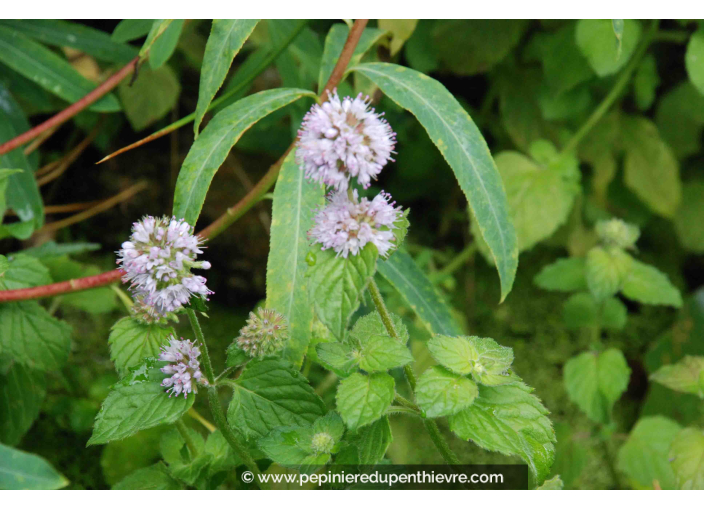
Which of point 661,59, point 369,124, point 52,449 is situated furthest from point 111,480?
point 661,59

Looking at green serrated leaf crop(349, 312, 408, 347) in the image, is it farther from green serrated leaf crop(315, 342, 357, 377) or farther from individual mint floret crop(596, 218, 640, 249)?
individual mint floret crop(596, 218, 640, 249)

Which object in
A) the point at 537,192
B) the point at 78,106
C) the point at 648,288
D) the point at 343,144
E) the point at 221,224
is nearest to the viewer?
the point at 343,144

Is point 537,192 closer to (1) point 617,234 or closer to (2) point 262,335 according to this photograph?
(1) point 617,234

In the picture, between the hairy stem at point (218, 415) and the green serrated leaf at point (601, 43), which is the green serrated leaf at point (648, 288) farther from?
the hairy stem at point (218, 415)

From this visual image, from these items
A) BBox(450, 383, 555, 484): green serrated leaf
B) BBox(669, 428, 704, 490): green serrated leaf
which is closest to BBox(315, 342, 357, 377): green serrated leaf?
BBox(450, 383, 555, 484): green serrated leaf

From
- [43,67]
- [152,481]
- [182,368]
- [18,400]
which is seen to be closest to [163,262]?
[182,368]

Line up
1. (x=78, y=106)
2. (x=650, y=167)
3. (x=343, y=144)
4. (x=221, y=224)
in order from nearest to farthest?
1. (x=343, y=144)
2. (x=221, y=224)
3. (x=78, y=106)
4. (x=650, y=167)
